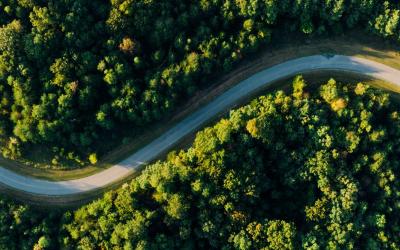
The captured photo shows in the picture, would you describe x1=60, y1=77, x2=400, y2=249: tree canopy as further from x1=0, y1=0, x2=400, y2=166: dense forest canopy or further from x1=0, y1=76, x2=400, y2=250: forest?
x1=0, y1=0, x2=400, y2=166: dense forest canopy

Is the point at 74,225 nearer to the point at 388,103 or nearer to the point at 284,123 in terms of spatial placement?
the point at 284,123

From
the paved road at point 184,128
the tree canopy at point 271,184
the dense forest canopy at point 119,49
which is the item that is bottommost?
the tree canopy at point 271,184

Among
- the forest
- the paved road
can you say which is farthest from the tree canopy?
the paved road

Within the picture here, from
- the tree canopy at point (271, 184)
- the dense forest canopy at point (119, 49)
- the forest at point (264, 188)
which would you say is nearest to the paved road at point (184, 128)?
the forest at point (264, 188)

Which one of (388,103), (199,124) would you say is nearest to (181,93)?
(199,124)

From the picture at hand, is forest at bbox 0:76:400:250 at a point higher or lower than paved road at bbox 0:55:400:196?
lower

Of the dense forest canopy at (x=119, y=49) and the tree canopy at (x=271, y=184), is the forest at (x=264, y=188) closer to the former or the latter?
the tree canopy at (x=271, y=184)

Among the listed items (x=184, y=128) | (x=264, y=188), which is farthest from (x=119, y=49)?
(x=264, y=188)
